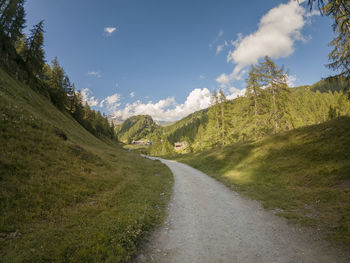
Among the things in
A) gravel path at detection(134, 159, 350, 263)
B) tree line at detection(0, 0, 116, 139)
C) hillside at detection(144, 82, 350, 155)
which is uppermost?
tree line at detection(0, 0, 116, 139)

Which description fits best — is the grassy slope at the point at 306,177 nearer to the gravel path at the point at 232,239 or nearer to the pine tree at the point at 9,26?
the gravel path at the point at 232,239

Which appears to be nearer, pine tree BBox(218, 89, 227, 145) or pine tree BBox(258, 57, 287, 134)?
pine tree BBox(258, 57, 287, 134)

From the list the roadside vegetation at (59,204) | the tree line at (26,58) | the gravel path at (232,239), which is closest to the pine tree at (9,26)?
the tree line at (26,58)

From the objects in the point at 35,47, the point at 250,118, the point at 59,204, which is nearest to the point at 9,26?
the point at 35,47

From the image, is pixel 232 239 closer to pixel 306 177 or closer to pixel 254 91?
pixel 306 177

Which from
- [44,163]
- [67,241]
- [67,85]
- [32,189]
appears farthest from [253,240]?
[67,85]

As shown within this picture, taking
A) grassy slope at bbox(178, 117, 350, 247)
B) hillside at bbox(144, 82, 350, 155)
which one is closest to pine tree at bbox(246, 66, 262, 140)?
→ hillside at bbox(144, 82, 350, 155)

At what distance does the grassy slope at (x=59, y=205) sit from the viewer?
4.90 metres

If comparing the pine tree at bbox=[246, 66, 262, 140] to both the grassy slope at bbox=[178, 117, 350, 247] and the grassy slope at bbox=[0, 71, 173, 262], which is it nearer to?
the grassy slope at bbox=[178, 117, 350, 247]

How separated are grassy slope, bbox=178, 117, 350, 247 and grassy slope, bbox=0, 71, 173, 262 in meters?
7.17

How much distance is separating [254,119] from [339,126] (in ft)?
34.8

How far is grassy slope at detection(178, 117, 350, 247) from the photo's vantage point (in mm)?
7371

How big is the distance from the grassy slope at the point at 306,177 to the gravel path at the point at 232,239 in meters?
1.08

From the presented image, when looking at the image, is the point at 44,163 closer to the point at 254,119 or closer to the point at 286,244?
the point at 286,244
